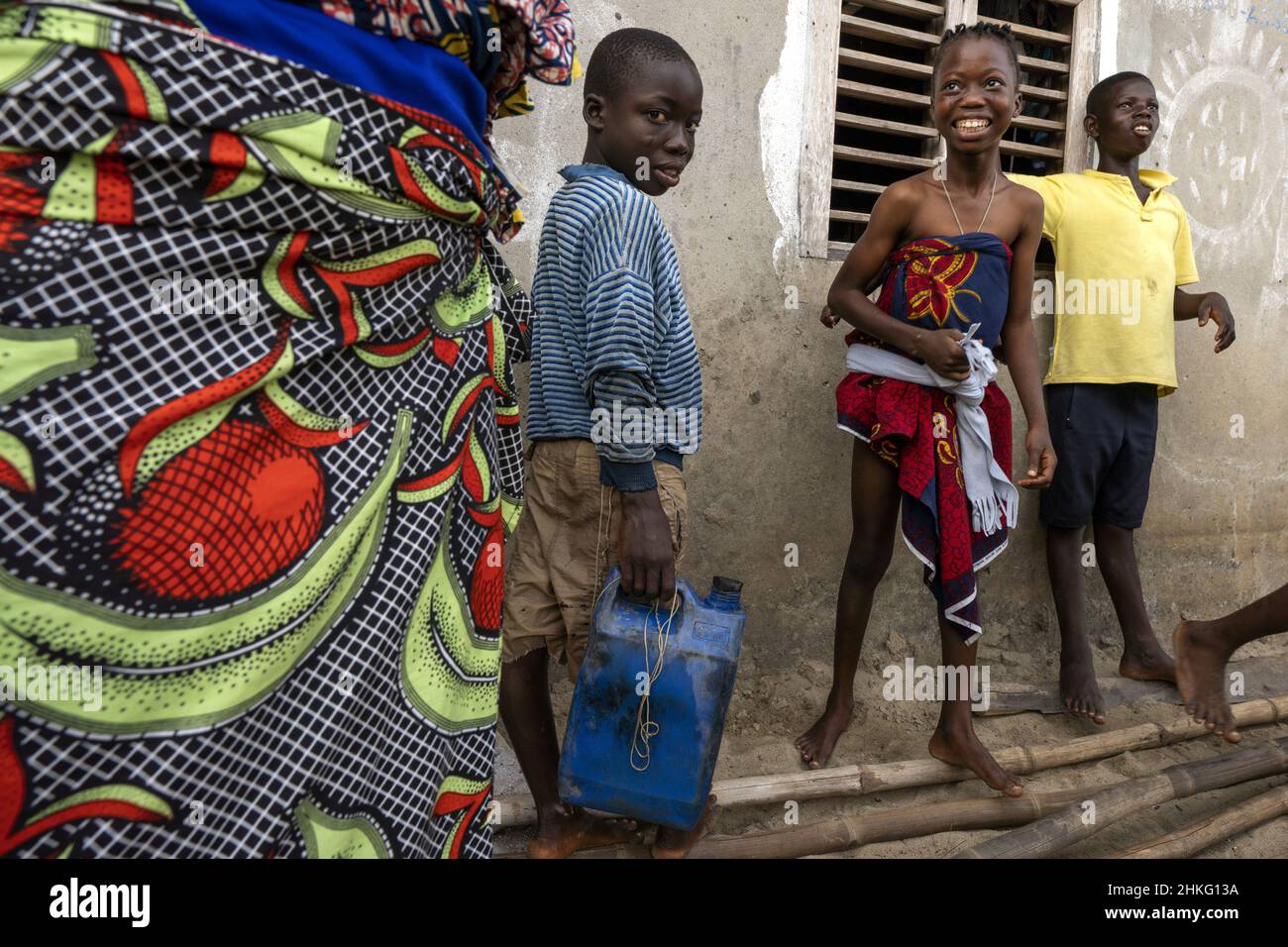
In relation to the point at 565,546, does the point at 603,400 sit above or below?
above

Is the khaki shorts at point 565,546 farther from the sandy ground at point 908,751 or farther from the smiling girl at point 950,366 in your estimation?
the smiling girl at point 950,366

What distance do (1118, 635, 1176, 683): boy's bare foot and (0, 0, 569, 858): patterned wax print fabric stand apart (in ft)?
10.7

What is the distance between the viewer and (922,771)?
2.70 meters

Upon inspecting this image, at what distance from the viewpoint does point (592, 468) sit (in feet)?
6.86

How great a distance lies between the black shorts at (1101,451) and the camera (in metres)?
3.43

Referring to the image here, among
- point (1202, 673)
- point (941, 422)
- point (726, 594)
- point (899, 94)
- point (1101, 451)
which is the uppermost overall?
point (899, 94)

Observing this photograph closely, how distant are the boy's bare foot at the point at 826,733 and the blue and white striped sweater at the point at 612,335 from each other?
1.16 m

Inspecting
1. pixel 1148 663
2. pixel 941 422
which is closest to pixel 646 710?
pixel 941 422

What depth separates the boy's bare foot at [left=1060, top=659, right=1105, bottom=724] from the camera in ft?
10.6

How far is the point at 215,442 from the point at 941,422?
2.16 metres

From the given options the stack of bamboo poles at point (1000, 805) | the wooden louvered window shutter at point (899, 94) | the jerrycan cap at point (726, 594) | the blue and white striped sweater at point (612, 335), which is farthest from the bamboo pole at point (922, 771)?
the wooden louvered window shutter at point (899, 94)

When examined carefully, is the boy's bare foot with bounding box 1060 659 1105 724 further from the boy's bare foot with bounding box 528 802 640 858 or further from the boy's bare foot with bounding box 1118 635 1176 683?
the boy's bare foot with bounding box 528 802 640 858

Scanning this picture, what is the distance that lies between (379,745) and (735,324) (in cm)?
231

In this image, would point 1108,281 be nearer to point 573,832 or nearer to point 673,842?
point 673,842
